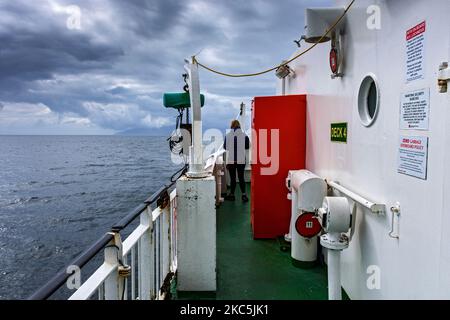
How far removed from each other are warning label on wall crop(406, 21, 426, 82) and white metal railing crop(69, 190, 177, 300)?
1.83 m

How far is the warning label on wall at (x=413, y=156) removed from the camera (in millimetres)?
1782

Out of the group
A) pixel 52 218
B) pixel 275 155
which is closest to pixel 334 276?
pixel 275 155

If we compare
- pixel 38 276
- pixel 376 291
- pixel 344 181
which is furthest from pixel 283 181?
pixel 38 276

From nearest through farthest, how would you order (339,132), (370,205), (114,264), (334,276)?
1. (114,264)
2. (370,205)
3. (334,276)
4. (339,132)

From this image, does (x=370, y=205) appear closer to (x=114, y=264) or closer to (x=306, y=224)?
(x=306, y=224)

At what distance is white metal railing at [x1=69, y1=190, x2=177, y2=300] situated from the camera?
1733 mm

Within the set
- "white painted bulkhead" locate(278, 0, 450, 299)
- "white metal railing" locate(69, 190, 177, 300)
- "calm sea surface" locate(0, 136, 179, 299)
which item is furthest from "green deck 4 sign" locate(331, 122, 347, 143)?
"calm sea surface" locate(0, 136, 179, 299)

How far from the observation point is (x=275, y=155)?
438 cm

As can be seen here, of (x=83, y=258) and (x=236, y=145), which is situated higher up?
(x=236, y=145)

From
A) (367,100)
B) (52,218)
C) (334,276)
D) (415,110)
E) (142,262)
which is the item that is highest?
(367,100)

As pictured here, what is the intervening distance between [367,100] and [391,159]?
2.24 feet

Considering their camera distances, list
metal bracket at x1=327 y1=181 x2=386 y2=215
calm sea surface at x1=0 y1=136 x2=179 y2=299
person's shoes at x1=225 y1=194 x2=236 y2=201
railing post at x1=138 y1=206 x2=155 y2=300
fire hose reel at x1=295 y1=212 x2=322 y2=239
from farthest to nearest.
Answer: calm sea surface at x1=0 y1=136 x2=179 y2=299 < person's shoes at x1=225 y1=194 x2=236 y2=201 < fire hose reel at x1=295 y1=212 x2=322 y2=239 < railing post at x1=138 y1=206 x2=155 y2=300 < metal bracket at x1=327 y1=181 x2=386 y2=215

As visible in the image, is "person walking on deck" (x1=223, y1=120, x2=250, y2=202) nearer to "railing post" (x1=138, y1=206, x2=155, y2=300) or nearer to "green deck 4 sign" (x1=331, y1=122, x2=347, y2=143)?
"green deck 4 sign" (x1=331, y1=122, x2=347, y2=143)
